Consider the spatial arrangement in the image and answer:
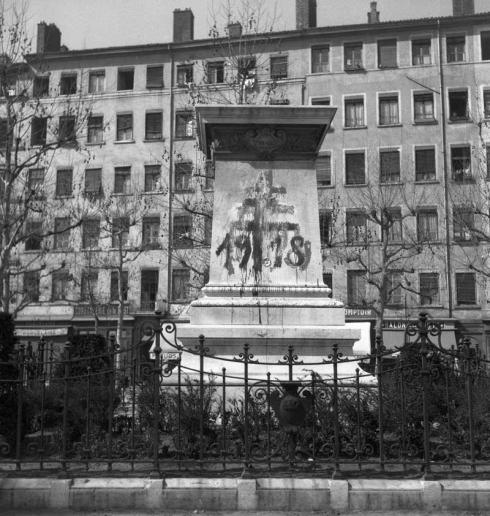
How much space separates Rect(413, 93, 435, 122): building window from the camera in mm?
45656

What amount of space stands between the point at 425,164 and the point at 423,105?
4.00m

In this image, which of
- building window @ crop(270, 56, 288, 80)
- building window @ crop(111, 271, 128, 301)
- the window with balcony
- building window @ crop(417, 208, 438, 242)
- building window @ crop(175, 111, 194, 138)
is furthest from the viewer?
building window @ crop(175, 111, 194, 138)

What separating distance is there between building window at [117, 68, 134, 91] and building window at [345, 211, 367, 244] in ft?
61.3

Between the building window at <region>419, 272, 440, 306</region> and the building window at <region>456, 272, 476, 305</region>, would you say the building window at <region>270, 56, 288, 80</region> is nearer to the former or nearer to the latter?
the building window at <region>419, 272, 440, 306</region>

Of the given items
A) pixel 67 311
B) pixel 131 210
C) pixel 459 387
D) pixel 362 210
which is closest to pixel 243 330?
pixel 459 387

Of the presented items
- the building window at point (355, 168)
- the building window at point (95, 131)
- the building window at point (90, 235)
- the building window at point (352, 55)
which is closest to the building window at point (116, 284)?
the building window at point (90, 235)

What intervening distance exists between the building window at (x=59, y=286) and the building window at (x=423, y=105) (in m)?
24.6

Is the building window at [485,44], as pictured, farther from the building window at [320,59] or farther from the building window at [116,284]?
the building window at [116,284]

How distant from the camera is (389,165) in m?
45.1

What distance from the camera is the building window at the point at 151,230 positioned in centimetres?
4641

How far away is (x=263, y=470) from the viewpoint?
21.6 ft

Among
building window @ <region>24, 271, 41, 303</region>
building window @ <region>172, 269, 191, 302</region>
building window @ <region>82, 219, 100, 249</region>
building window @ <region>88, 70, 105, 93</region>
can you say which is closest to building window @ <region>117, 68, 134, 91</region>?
building window @ <region>88, 70, 105, 93</region>

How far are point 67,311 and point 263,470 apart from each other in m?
41.9

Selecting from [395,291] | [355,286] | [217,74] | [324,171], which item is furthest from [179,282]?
[217,74]
